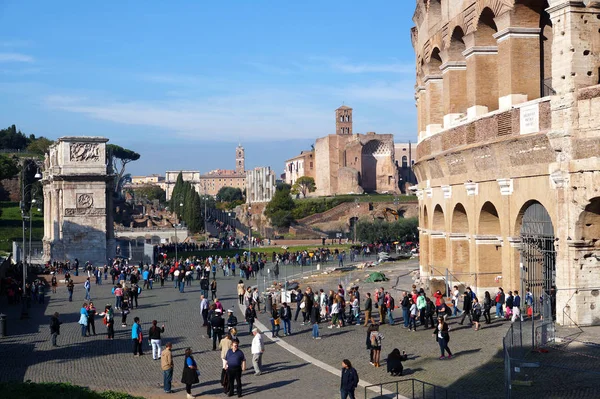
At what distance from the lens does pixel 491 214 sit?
2348 centimetres

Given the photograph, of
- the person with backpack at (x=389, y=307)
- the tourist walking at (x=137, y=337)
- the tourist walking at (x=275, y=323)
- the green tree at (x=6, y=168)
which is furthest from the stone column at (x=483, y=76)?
the green tree at (x=6, y=168)

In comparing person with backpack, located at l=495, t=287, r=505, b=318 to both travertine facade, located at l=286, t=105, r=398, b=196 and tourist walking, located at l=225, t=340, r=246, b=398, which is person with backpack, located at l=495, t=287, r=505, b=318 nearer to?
tourist walking, located at l=225, t=340, r=246, b=398

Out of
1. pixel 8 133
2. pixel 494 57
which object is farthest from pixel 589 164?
pixel 8 133

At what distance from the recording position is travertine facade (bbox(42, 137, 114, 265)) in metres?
54.5

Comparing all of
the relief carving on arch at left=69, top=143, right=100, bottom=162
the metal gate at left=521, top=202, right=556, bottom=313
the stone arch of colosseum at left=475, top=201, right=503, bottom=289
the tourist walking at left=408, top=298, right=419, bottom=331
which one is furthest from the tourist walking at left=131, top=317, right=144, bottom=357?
the relief carving on arch at left=69, top=143, right=100, bottom=162

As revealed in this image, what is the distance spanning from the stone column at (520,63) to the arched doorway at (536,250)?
3.01 meters

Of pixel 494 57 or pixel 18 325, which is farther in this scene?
pixel 18 325

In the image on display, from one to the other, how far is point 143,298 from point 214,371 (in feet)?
56.3

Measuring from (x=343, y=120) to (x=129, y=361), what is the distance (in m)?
126

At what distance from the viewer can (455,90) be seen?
2628 centimetres

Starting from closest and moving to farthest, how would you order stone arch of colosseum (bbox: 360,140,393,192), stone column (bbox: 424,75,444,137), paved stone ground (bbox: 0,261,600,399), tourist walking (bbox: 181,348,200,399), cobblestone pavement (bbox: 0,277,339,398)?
paved stone ground (bbox: 0,261,600,399) < tourist walking (bbox: 181,348,200,399) < cobblestone pavement (bbox: 0,277,339,398) < stone column (bbox: 424,75,444,137) < stone arch of colosseum (bbox: 360,140,393,192)

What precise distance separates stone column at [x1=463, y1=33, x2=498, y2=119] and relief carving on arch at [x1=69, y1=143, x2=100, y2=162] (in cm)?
3693

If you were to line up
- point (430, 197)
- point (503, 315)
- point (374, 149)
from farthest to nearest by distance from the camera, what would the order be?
point (374, 149)
point (430, 197)
point (503, 315)

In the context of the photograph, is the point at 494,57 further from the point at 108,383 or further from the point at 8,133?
the point at 8,133
